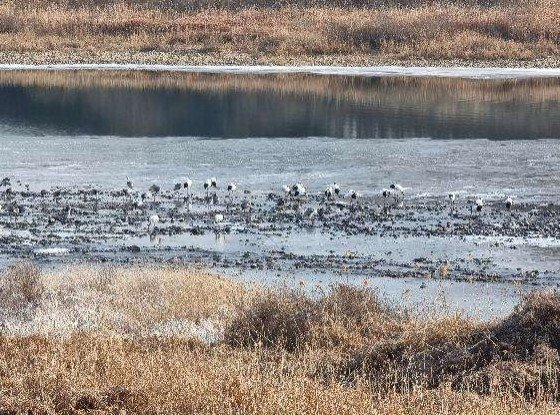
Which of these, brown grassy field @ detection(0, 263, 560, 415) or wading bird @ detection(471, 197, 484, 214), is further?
wading bird @ detection(471, 197, 484, 214)

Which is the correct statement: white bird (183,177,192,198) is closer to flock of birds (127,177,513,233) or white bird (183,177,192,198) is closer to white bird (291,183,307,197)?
flock of birds (127,177,513,233)

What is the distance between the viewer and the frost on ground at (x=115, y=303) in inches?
574

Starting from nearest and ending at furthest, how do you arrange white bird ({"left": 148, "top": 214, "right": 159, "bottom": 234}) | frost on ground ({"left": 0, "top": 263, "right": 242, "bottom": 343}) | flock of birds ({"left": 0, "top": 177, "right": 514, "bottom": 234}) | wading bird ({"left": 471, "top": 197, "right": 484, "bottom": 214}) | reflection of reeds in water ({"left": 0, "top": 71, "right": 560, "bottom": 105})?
frost on ground ({"left": 0, "top": 263, "right": 242, "bottom": 343}) < white bird ({"left": 148, "top": 214, "right": 159, "bottom": 234}) < wading bird ({"left": 471, "top": 197, "right": 484, "bottom": 214}) < flock of birds ({"left": 0, "top": 177, "right": 514, "bottom": 234}) < reflection of reeds in water ({"left": 0, "top": 71, "right": 560, "bottom": 105})

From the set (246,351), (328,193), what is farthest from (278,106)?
(246,351)

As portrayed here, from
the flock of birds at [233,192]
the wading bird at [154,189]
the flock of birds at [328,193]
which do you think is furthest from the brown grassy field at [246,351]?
the wading bird at [154,189]

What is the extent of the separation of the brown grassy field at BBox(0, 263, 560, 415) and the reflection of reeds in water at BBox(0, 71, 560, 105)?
29.3 meters

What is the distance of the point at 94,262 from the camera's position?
63.9 feet

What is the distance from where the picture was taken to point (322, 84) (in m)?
50.0

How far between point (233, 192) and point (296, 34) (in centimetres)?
3978

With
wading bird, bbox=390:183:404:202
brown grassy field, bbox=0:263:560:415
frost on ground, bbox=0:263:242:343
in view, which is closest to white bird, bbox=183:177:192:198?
wading bird, bbox=390:183:404:202

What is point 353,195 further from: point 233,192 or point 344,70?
point 344,70

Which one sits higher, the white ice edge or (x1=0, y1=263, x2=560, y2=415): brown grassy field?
the white ice edge

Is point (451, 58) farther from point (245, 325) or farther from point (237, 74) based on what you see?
point (245, 325)

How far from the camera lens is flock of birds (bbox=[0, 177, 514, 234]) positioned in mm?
23969
